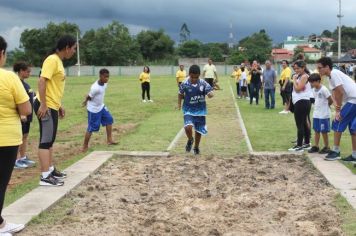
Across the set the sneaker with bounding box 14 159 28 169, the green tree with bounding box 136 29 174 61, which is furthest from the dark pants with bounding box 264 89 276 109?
the green tree with bounding box 136 29 174 61

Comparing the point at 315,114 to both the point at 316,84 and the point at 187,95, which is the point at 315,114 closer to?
the point at 316,84

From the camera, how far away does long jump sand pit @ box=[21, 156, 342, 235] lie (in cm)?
546

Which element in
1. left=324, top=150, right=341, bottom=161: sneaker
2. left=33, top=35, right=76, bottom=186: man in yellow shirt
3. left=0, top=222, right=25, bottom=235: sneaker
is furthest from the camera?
left=324, top=150, right=341, bottom=161: sneaker

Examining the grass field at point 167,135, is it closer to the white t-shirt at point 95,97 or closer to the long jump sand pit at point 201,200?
the long jump sand pit at point 201,200

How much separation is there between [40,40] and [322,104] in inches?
3339

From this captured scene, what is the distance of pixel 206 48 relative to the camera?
113375 millimetres

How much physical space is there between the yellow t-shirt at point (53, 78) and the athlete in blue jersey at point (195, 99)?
123 inches

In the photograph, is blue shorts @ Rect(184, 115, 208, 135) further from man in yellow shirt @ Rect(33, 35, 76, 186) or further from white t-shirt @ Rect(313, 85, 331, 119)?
man in yellow shirt @ Rect(33, 35, 76, 186)

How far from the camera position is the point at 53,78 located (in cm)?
726

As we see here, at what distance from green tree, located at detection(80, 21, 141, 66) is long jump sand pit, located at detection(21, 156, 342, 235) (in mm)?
84515

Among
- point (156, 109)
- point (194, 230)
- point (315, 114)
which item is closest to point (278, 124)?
point (315, 114)

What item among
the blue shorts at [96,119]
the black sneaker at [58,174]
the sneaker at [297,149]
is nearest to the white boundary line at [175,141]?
the blue shorts at [96,119]

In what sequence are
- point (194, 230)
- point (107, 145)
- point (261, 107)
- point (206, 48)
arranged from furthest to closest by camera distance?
point (206, 48), point (261, 107), point (107, 145), point (194, 230)

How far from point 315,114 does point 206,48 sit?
343ft
